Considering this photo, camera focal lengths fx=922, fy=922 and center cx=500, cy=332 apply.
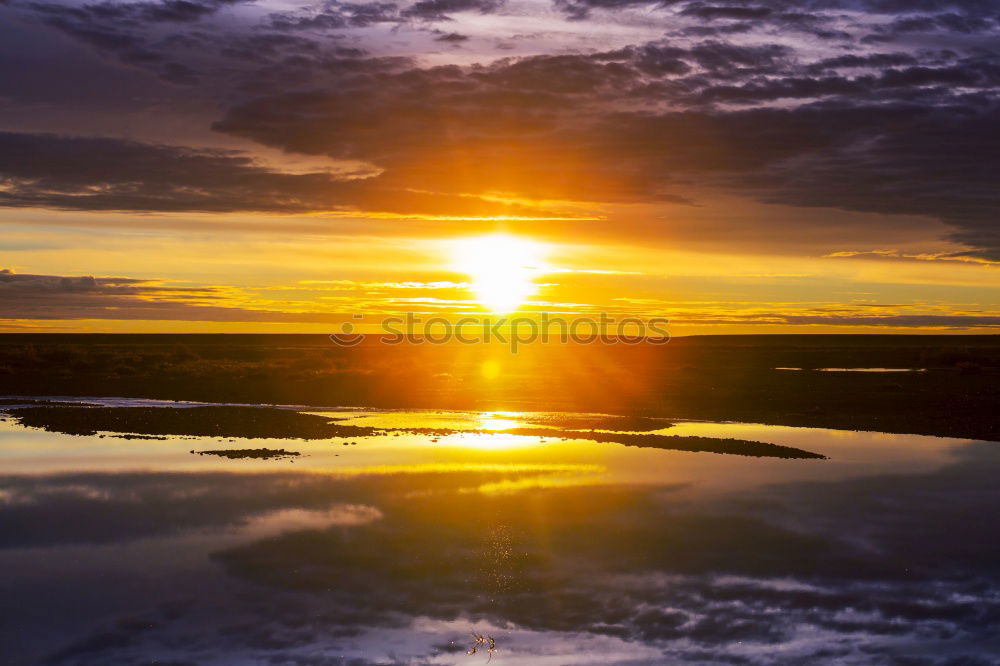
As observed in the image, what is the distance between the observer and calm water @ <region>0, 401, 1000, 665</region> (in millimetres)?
11766

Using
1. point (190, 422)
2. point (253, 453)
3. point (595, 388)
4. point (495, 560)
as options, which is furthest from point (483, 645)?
point (595, 388)

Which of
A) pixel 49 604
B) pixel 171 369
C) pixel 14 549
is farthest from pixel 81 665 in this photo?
pixel 171 369

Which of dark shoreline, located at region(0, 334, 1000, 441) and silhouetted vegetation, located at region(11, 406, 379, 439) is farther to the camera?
dark shoreline, located at region(0, 334, 1000, 441)

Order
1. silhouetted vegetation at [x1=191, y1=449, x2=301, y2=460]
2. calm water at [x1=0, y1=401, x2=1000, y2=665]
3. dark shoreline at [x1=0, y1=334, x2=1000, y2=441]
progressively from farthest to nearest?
dark shoreline at [x1=0, y1=334, x2=1000, y2=441] < silhouetted vegetation at [x1=191, y1=449, x2=301, y2=460] < calm water at [x1=0, y1=401, x2=1000, y2=665]

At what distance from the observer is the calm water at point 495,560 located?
1177cm

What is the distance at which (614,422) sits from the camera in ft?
128

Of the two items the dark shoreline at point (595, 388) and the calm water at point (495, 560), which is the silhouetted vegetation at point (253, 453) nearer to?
the calm water at point (495, 560)

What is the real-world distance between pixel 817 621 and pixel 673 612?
6.40ft

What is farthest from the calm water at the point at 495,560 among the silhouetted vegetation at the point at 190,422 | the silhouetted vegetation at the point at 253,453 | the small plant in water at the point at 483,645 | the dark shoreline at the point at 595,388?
the dark shoreline at the point at 595,388

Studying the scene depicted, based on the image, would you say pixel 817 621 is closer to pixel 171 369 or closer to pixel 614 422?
pixel 614 422

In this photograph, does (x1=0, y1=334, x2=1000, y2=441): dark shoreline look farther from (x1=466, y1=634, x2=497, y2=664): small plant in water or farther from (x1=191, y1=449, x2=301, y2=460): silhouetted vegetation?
(x1=466, y1=634, x2=497, y2=664): small plant in water

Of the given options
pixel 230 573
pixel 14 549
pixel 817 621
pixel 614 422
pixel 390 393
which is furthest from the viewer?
pixel 390 393

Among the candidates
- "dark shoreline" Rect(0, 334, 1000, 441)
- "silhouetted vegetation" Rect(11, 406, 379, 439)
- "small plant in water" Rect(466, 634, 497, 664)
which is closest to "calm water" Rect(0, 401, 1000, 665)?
"small plant in water" Rect(466, 634, 497, 664)

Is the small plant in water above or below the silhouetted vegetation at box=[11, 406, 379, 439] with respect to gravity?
above
